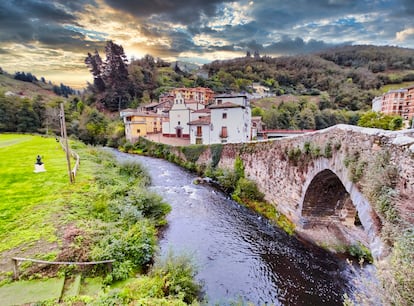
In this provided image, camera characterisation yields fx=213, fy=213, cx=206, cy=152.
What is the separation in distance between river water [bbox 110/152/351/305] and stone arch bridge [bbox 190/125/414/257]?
5.49ft

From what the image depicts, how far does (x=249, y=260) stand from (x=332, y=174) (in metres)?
4.61

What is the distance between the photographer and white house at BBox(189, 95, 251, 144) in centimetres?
2698

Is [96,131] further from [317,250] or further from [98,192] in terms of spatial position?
[317,250]

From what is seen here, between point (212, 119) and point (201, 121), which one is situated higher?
point (212, 119)

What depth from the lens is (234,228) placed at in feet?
33.9

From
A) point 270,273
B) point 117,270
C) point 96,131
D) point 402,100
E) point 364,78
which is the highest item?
point 364,78

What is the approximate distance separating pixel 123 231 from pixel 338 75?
102405 mm

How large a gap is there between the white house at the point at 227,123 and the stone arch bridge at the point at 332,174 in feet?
35.7

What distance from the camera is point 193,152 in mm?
22766

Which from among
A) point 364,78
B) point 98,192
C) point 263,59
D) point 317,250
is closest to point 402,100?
point 364,78

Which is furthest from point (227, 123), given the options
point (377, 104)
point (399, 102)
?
point (377, 104)

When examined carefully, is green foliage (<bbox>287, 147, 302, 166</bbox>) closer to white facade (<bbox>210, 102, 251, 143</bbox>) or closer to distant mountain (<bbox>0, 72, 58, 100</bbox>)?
white facade (<bbox>210, 102, 251, 143</bbox>)

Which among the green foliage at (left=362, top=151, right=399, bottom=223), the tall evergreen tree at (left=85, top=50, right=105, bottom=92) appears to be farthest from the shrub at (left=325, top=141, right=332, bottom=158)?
the tall evergreen tree at (left=85, top=50, right=105, bottom=92)

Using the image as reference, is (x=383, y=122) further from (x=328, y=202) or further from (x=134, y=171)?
(x=134, y=171)
